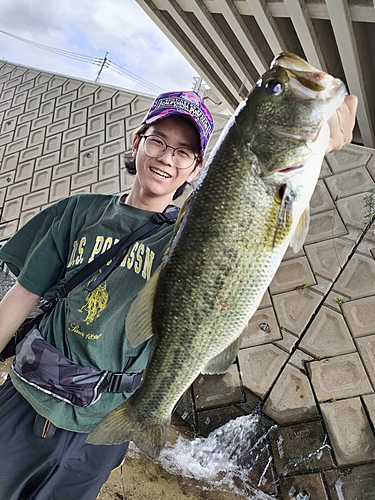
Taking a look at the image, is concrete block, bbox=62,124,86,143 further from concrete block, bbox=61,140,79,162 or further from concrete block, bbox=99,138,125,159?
concrete block, bbox=99,138,125,159

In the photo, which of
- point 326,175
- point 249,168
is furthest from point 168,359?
point 326,175

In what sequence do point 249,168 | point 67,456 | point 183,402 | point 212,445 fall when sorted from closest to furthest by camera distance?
point 249,168, point 67,456, point 212,445, point 183,402

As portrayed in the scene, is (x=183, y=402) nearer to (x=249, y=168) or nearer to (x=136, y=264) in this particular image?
(x=136, y=264)

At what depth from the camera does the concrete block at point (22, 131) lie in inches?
329

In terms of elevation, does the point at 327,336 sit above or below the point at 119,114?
below

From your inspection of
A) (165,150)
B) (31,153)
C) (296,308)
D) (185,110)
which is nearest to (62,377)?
(165,150)

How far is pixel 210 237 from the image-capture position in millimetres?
1331

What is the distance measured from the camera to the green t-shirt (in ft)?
5.29

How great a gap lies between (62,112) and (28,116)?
103 cm

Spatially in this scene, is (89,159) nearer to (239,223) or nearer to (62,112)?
(62,112)

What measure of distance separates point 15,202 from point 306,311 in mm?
5894

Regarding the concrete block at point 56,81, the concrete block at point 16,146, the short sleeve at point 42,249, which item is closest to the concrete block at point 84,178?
the concrete block at point 16,146

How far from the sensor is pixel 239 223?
1.30m

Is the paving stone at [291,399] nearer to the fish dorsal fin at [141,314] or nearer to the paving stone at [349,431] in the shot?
the paving stone at [349,431]
